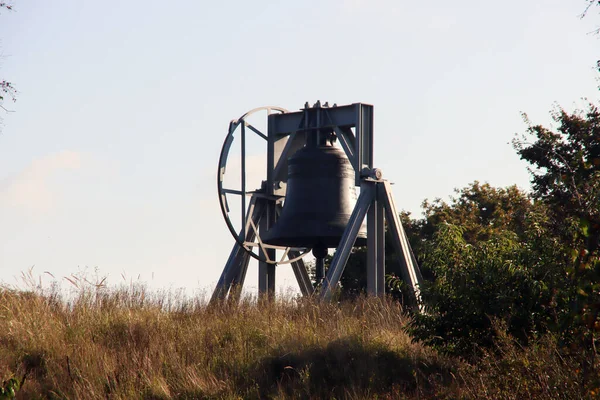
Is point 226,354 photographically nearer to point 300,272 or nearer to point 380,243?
point 380,243

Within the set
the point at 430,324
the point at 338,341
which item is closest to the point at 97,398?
the point at 338,341

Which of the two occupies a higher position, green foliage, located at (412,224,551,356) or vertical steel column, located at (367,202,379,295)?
vertical steel column, located at (367,202,379,295)

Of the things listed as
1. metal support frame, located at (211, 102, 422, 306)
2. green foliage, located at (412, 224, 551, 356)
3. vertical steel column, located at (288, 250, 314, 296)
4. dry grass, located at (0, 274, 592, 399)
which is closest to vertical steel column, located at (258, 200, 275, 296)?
metal support frame, located at (211, 102, 422, 306)

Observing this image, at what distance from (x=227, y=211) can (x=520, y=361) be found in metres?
8.46

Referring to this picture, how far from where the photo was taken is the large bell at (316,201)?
14805mm

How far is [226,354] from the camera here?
10.6 metres

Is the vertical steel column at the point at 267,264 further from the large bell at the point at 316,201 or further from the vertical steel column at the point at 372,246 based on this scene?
the vertical steel column at the point at 372,246

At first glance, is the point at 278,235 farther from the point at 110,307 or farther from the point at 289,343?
the point at 289,343

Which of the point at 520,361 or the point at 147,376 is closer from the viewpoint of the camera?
the point at 520,361

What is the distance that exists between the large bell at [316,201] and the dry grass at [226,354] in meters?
2.25

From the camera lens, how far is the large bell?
48.6ft

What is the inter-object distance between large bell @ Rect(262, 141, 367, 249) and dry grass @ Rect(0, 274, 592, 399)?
2.25m

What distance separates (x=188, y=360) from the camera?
34.6ft

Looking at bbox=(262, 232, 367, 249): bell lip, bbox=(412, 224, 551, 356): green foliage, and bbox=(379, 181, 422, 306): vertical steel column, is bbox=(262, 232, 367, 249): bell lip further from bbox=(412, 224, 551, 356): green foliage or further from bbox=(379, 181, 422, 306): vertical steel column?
bbox=(412, 224, 551, 356): green foliage
